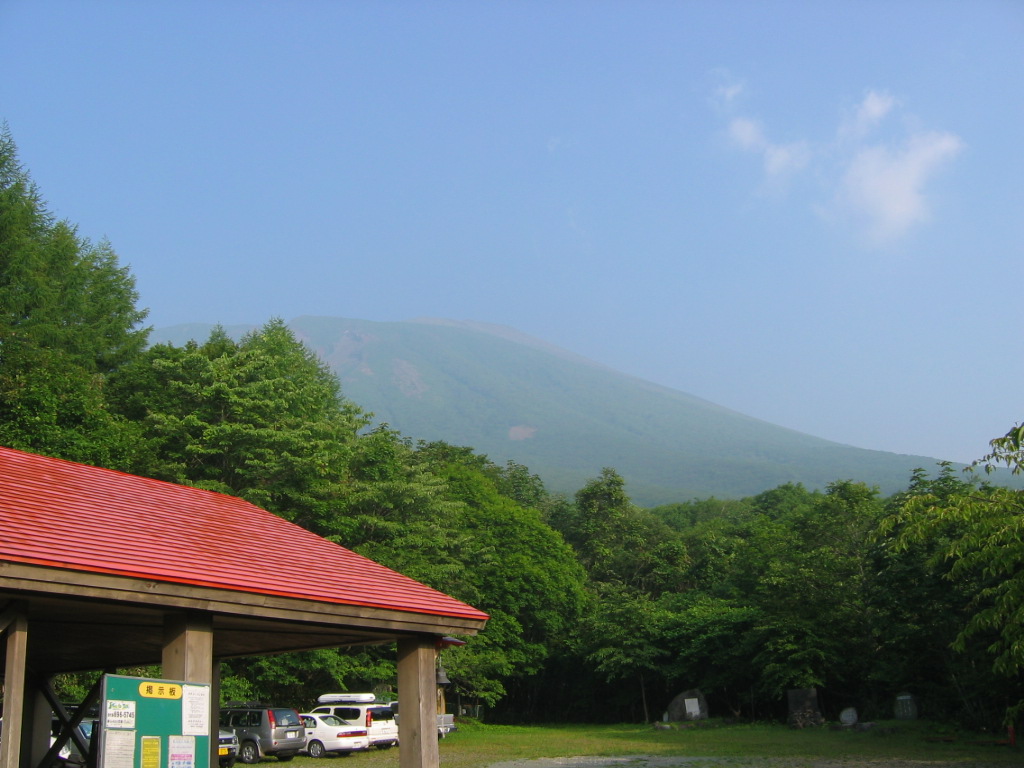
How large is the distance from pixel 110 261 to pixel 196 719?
133ft

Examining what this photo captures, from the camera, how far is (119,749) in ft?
20.7

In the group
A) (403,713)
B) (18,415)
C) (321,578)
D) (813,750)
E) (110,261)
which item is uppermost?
(110,261)

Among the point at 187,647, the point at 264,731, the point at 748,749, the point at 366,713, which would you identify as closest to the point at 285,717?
the point at 264,731

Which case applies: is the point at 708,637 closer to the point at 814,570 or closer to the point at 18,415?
the point at 814,570

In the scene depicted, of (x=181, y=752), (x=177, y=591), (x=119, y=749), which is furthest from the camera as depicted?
(x=177, y=591)

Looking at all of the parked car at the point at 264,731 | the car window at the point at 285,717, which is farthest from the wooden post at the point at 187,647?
the car window at the point at 285,717

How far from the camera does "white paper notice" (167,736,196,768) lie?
6.62 metres

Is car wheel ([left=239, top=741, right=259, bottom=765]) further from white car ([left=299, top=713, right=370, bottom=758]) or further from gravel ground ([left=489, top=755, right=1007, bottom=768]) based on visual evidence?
gravel ground ([left=489, top=755, right=1007, bottom=768])

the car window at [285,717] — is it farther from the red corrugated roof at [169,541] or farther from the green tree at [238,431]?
the red corrugated roof at [169,541]

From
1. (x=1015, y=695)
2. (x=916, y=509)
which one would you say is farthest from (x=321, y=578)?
(x=1015, y=695)

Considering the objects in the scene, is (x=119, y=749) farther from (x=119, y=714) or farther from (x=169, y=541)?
(x=169, y=541)

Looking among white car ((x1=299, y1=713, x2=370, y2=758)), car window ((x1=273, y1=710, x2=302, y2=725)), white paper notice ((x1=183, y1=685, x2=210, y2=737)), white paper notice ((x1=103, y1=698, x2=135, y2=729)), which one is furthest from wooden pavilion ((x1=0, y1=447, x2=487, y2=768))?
white car ((x1=299, y1=713, x2=370, y2=758))

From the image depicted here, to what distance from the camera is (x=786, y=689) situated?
105ft

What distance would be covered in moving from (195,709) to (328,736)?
731 inches
